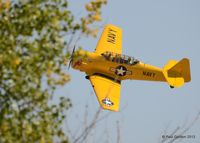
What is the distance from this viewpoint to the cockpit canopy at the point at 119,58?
1248 inches

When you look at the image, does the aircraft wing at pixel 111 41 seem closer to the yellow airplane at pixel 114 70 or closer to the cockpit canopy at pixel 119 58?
the yellow airplane at pixel 114 70

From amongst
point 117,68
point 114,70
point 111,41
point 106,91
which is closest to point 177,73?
point 117,68

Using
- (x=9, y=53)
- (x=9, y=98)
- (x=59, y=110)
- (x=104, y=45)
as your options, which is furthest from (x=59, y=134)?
(x=104, y=45)

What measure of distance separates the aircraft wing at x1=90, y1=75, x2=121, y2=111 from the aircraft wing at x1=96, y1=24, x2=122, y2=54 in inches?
129

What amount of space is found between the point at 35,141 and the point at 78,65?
2324cm

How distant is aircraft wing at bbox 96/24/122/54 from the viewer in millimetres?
35156

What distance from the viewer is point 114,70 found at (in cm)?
3234

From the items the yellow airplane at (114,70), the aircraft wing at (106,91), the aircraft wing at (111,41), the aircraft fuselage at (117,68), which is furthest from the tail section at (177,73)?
the aircraft wing at (106,91)

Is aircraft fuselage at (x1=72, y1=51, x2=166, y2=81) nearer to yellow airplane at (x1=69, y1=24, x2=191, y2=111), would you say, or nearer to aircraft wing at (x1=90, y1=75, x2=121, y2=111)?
yellow airplane at (x1=69, y1=24, x2=191, y2=111)

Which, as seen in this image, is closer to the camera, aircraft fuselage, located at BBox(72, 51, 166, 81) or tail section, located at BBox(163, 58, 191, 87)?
aircraft fuselage, located at BBox(72, 51, 166, 81)

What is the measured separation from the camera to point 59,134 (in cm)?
859

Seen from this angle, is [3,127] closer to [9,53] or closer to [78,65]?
[9,53]

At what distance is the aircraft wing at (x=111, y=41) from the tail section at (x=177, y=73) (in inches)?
171

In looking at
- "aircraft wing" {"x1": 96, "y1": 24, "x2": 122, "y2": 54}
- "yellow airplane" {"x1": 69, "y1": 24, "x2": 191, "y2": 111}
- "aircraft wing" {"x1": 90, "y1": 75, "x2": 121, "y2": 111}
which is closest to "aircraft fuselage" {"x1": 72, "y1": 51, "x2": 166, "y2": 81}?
"yellow airplane" {"x1": 69, "y1": 24, "x2": 191, "y2": 111}
